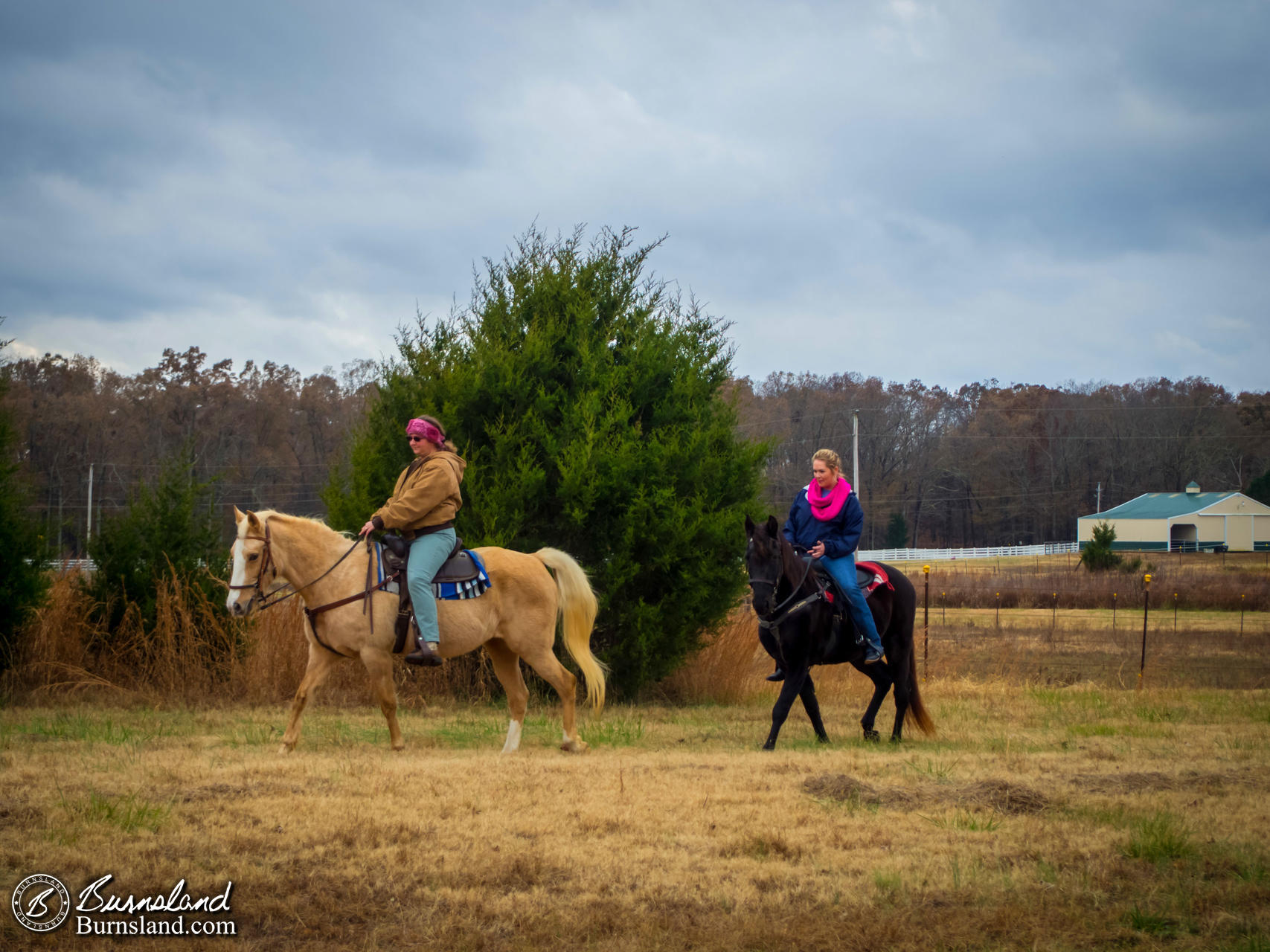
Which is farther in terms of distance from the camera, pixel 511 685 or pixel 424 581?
pixel 511 685

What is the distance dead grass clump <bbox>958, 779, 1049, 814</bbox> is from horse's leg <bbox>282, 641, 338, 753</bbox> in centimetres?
485

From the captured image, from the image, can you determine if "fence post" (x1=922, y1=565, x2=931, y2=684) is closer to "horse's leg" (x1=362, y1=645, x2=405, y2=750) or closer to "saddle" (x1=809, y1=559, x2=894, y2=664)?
"saddle" (x1=809, y1=559, x2=894, y2=664)

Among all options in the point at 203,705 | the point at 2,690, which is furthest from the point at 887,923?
the point at 2,690

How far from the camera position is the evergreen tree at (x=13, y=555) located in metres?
10.6

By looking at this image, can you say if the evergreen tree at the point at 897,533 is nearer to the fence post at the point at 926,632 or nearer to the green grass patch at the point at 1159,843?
the fence post at the point at 926,632

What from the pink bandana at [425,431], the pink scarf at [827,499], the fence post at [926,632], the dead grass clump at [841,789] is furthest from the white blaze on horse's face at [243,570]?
the fence post at [926,632]

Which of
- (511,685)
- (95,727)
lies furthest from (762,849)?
(95,727)

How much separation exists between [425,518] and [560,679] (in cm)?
178

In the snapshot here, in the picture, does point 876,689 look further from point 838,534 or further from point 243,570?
point 243,570

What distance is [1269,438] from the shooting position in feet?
249

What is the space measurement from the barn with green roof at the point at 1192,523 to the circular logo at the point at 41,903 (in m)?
72.6

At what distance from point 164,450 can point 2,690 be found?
155ft

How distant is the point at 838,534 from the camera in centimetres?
889

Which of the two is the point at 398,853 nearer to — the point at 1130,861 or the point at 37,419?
the point at 1130,861
